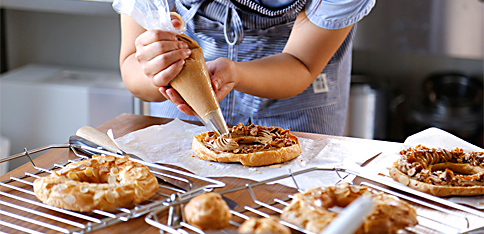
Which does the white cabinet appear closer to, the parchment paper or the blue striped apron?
the blue striped apron

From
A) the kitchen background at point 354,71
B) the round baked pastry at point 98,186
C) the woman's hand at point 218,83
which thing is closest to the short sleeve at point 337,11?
the woman's hand at point 218,83

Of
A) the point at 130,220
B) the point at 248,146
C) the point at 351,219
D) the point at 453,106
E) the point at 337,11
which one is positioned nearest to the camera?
the point at 351,219

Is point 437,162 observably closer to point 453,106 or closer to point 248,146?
point 248,146

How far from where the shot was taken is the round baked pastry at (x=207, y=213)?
74cm

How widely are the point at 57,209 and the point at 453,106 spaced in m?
2.84

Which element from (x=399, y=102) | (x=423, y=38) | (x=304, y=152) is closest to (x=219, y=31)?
(x=304, y=152)

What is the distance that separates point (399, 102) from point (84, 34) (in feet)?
7.78

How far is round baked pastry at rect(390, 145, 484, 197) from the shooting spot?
94 cm

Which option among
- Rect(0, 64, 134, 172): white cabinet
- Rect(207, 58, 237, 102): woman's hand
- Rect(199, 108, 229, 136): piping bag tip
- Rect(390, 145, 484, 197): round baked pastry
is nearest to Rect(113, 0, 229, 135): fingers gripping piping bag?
Rect(199, 108, 229, 136): piping bag tip

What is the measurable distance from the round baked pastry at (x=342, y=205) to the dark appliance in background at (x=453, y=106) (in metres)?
2.47

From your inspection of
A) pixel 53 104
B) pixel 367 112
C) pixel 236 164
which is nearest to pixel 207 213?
pixel 236 164

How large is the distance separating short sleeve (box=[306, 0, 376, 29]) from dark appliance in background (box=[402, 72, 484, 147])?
6.27ft

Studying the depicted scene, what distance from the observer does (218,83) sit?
1258mm

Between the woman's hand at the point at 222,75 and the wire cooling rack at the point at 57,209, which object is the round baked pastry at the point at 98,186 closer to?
the wire cooling rack at the point at 57,209
